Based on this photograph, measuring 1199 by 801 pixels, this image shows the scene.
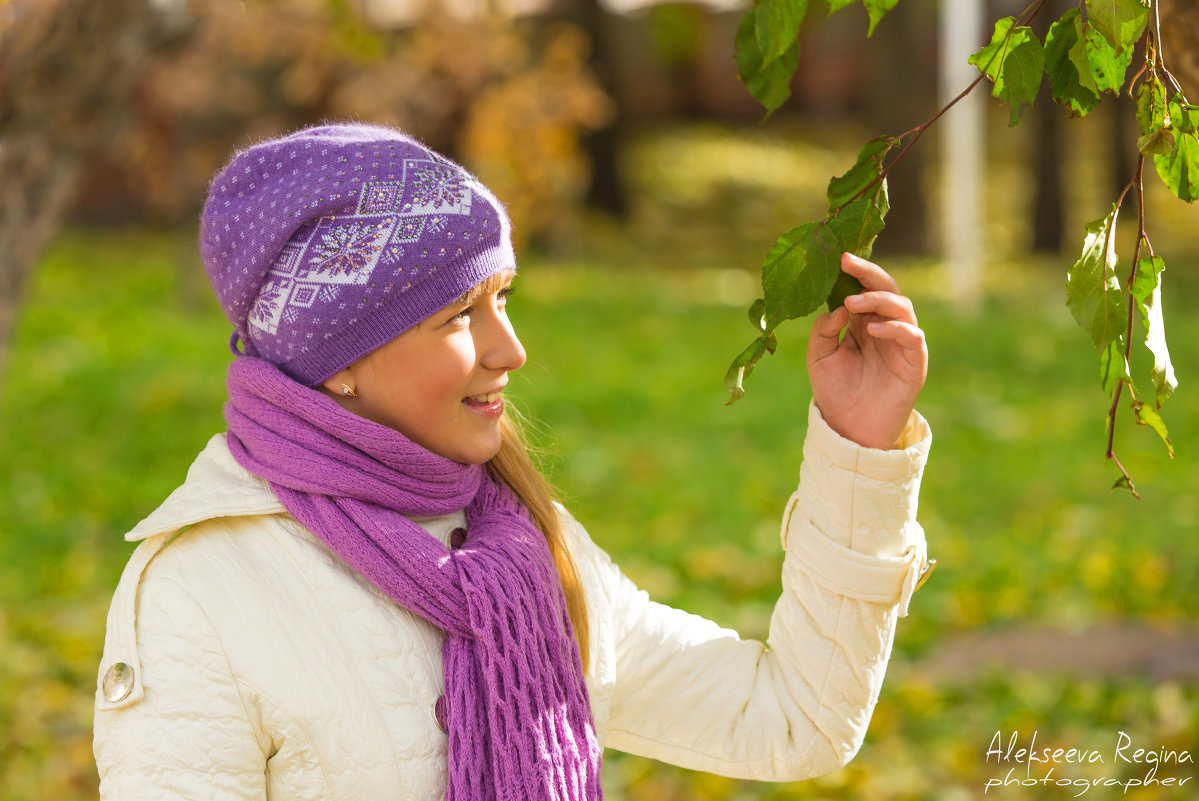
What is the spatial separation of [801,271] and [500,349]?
0.40 metres

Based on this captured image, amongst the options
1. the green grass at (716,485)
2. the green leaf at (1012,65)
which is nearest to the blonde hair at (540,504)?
the green grass at (716,485)

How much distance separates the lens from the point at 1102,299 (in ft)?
4.60

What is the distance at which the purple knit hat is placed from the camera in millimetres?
1604

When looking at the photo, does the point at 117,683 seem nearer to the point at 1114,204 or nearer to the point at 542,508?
the point at 542,508

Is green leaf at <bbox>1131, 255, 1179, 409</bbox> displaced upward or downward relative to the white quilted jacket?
upward

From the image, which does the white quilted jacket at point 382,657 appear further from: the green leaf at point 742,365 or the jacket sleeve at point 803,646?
the green leaf at point 742,365

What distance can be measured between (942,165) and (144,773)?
50.9 ft

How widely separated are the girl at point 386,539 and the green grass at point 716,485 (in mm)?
586

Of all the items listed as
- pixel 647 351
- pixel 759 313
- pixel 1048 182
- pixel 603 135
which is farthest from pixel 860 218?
pixel 603 135

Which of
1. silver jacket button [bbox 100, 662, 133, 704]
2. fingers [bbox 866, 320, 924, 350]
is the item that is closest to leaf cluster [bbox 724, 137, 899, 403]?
fingers [bbox 866, 320, 924, 350]

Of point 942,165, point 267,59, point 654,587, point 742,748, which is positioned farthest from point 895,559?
point 942,165

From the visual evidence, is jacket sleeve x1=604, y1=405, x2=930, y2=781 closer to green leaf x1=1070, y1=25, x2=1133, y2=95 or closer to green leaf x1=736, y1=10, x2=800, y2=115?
green leaf x1=736, y1=10, x2=800, y2=115

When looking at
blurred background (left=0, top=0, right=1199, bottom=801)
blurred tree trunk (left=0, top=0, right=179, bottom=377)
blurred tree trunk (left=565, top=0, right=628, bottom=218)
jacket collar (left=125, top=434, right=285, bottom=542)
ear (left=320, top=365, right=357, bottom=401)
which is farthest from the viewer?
blurred tree trunk (left=565, top=0, right=628, bottom=218)

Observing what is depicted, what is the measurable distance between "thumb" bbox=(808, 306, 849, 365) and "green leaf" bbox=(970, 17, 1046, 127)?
14.0 inches
